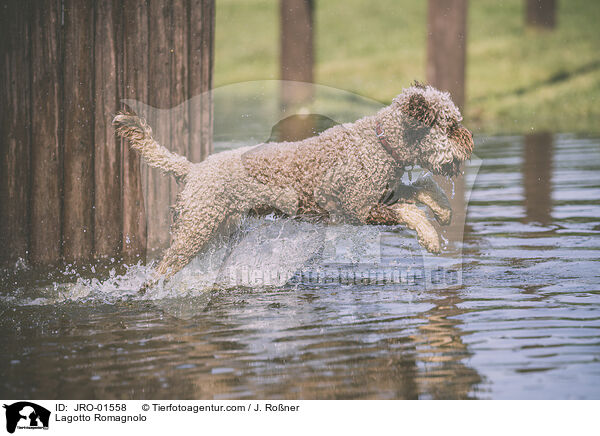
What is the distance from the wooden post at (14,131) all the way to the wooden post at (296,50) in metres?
6.10

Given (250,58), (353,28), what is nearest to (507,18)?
(353,28)

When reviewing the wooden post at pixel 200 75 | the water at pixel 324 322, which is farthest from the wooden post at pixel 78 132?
the wooden post at pixel 200 75

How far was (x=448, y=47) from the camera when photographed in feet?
39.8

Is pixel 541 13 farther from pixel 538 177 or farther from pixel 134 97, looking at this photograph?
Answer: pixel 134 97

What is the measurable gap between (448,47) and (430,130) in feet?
22.5

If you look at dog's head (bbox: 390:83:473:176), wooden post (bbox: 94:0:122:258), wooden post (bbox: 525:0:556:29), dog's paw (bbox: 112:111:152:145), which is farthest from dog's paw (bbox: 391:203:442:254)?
wooden post (bbox: 525:0:556:29)

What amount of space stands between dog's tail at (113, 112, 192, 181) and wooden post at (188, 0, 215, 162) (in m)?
1.16

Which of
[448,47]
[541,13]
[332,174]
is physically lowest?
[332,174]

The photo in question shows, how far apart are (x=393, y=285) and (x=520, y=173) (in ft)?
16.7

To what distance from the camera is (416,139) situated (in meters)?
5.67

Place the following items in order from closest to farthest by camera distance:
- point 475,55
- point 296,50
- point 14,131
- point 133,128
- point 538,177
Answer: point 133,128 → point 14,131 → point 538,177 → point 296,50 → point 475,55

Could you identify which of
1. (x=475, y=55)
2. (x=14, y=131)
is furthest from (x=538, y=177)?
(x=475, y=55)

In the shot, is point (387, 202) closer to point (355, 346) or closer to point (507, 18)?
point (355, 346)
